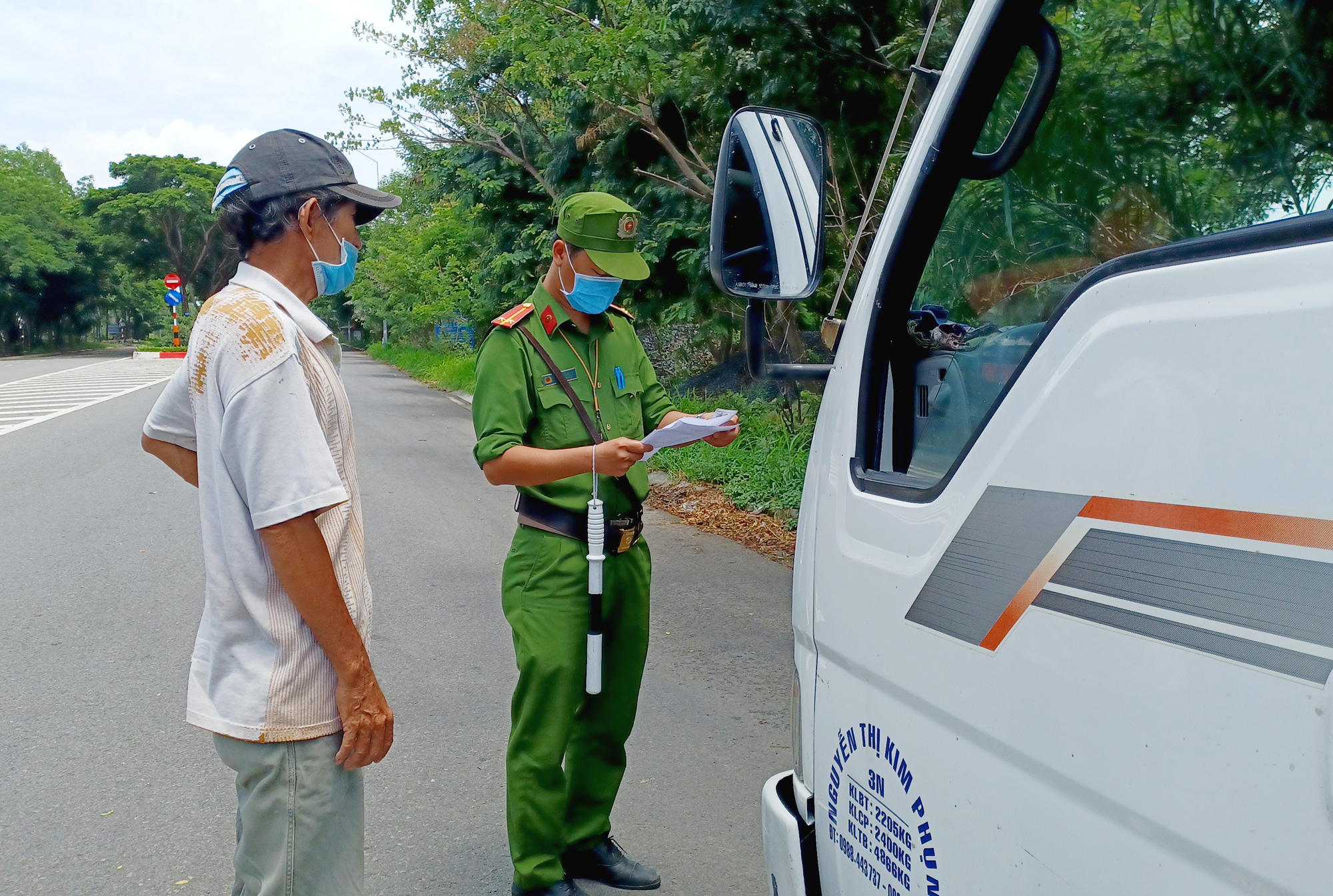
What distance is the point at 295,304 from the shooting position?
1.98m

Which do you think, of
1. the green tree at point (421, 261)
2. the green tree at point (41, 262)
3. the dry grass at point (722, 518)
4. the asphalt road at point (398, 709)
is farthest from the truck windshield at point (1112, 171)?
the green tree at point (41, 262)

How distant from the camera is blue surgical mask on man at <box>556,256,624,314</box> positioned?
2863 millimetres

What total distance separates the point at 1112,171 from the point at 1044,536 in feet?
2.14

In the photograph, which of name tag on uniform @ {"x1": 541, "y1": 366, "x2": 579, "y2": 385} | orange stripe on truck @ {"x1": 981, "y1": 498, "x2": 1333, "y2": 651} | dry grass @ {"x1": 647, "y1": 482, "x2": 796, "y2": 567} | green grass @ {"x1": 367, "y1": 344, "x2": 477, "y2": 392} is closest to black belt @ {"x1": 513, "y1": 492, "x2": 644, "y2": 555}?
name tag on uniform @ {"x1": 541, "y1": 366, "x2": 579, "y2": 385}

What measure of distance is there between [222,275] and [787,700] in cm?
321

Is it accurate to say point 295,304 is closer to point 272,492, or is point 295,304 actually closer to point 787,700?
point 272,492

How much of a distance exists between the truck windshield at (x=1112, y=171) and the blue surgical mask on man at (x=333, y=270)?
1.12 meters

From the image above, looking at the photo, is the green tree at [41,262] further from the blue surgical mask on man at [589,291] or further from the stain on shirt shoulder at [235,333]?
the stain on shirt shoulder at [235,333]

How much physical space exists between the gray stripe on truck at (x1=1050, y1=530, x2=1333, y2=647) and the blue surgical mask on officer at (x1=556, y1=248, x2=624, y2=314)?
5.94ft

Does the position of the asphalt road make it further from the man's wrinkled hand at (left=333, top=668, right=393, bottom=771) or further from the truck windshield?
the truck windshield

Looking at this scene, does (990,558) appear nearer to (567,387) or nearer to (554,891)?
(567,387)

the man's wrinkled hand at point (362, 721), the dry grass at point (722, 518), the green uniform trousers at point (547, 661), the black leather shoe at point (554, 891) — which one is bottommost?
the dry grass at point (722, 518)

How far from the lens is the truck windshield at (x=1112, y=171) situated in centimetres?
138

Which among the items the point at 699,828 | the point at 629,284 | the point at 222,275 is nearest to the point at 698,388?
the point at 629,284
